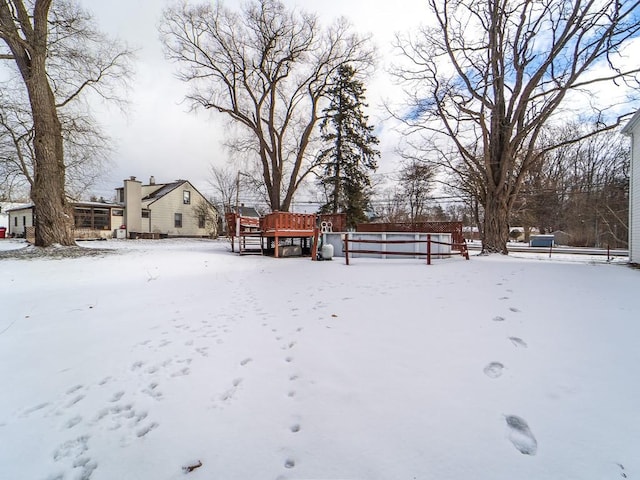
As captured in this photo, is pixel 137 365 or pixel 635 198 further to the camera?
pixel 635 198

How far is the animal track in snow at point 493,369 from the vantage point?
2484 millimetres

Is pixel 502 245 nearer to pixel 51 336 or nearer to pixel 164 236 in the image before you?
pixel 51 336

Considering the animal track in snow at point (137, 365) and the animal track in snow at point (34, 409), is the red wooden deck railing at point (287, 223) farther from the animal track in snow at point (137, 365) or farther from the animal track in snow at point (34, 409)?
the animal track in snow at point (34, 409)

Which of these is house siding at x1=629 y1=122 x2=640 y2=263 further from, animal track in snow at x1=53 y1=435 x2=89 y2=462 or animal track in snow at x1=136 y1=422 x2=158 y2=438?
animal track in snow at x1=53 y1=435 x2=89 y2=462

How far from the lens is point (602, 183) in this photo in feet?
82.6

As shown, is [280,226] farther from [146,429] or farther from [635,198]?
[635,198]

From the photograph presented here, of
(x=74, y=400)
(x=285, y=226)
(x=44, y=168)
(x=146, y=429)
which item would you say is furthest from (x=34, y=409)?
(x=44, y=168)

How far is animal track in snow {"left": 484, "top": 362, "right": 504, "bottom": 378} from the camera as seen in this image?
2.48 m

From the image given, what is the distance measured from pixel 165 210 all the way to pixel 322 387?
31.8 meters

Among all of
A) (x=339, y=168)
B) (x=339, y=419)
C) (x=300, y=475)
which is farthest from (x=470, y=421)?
(x=339, y=168)

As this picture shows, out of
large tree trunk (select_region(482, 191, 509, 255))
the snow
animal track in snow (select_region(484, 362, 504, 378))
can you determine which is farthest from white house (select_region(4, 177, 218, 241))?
animal track in snow (select_region(484, 362, 504, 378))

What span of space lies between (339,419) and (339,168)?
20656 millimetres

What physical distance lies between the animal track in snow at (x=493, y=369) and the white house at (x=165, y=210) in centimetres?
2969

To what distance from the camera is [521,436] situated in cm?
183
